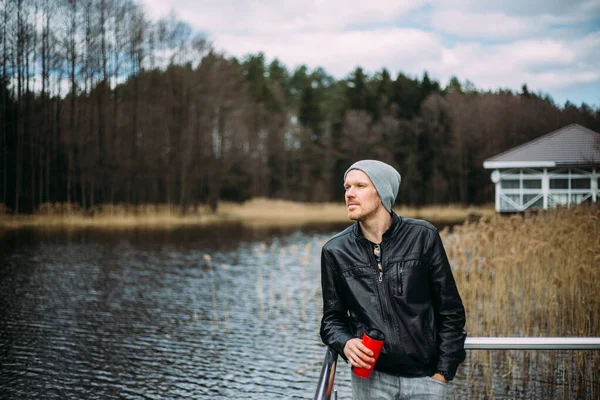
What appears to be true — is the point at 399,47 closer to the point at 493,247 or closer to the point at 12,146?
the point at 12,146

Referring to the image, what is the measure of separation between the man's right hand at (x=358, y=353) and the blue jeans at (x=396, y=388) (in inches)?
9.6

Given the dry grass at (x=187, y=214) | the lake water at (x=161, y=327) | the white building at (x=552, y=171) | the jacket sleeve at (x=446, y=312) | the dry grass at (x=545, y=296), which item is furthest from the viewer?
the dry grass at (x=187, y=214)

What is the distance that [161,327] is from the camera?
32.9 feet

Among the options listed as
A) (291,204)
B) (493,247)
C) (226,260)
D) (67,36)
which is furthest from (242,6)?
(493,247)

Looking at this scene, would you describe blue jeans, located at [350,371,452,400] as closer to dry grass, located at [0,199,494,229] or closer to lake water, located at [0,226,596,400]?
lake water, located at [0,226,596,400]

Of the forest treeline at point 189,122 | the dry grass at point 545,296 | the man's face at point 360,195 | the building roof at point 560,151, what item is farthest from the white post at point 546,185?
the man's face at point 360,195

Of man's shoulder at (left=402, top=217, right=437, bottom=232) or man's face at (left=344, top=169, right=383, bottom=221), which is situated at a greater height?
man's face at (left=344, top=169, right=383, bottom=221)

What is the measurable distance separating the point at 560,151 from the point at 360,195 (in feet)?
53.5

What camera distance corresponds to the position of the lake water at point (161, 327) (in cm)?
709

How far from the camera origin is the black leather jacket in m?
2.54

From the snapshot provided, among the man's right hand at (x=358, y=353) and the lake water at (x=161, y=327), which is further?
the lake water at (x=161, y=327)

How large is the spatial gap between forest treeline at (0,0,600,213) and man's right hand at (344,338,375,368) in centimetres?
1266

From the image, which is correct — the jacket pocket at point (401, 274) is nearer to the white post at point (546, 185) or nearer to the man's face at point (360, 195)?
the man's face at point (360, 195)

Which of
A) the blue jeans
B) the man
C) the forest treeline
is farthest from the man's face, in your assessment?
the forest treeline
